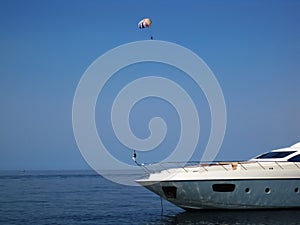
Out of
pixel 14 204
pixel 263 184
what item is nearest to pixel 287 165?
pixel 263 184

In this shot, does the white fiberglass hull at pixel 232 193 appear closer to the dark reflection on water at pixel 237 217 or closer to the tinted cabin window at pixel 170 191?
the tinted cabin window at pixel 170 191

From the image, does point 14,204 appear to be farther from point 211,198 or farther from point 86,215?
point 211,198

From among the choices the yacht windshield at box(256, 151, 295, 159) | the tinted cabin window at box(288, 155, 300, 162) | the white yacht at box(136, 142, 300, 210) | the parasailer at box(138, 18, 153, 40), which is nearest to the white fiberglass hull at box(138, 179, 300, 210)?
the white yacht at box(136, 142, 300, 210)

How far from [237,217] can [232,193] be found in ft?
4.27

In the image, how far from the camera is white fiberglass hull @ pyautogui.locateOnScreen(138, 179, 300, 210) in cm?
2502

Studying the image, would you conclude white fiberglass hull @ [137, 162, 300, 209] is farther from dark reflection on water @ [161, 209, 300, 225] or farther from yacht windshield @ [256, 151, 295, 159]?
yacht windshield @ [256, 151, 295, 159]

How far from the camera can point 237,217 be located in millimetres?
24656

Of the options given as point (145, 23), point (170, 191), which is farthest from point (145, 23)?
point (170, 191)

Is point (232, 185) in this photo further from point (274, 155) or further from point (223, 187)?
point (274, 155)

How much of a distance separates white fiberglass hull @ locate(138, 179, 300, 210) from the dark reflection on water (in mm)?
323

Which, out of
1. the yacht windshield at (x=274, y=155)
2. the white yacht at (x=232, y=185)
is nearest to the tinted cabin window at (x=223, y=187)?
the white yacht at (x=232, y=185)

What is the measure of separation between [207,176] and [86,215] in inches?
332

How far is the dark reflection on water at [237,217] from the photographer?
934 inches

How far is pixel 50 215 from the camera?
95.3 ft
